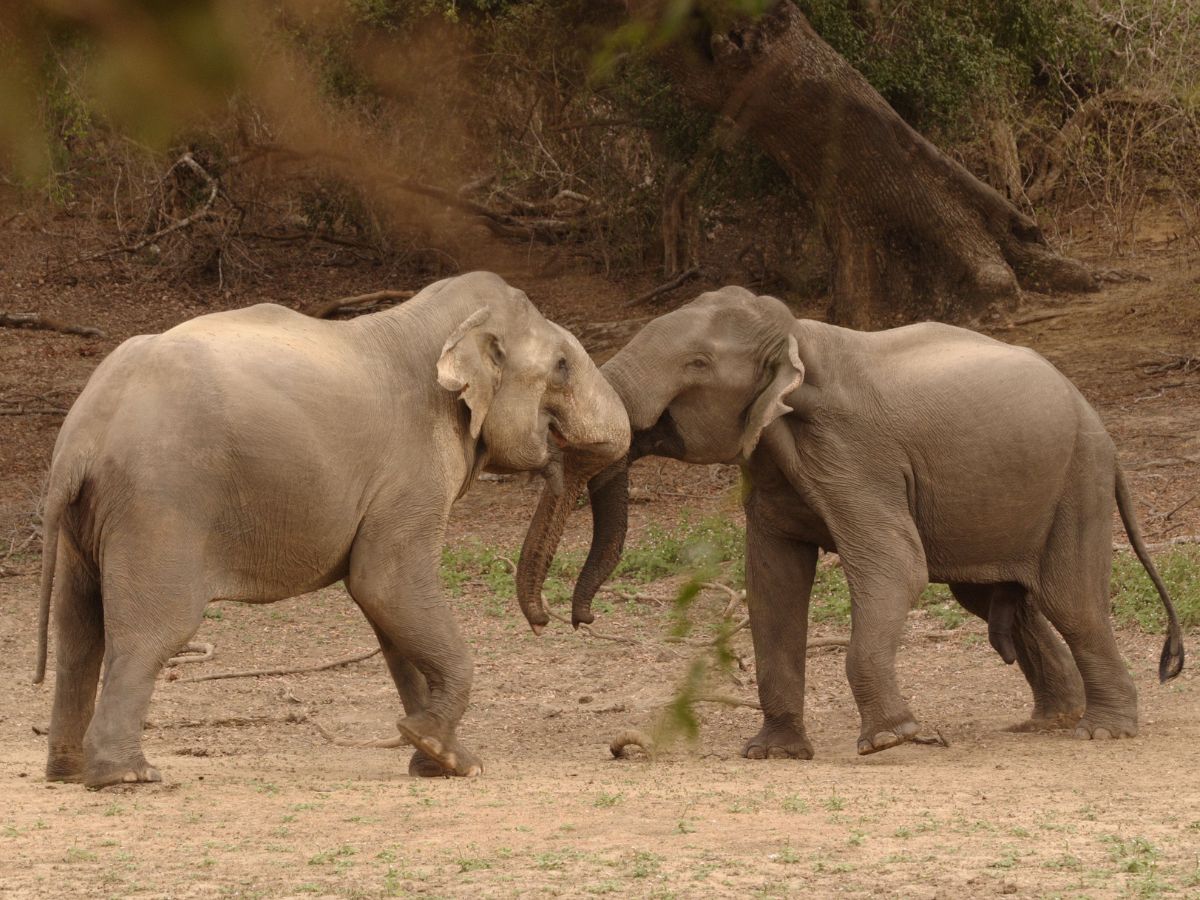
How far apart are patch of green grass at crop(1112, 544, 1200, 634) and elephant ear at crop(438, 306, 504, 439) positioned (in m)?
4.49

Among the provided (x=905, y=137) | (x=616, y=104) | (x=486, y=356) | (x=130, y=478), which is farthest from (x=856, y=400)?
(x=616, y=104)

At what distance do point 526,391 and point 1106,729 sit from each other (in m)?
2.93

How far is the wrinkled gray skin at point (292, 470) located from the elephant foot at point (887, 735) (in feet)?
5.01

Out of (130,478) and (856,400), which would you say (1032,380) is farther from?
(130,478)

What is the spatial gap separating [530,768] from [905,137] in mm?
9725

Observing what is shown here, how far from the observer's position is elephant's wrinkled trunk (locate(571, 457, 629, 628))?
23.5ft

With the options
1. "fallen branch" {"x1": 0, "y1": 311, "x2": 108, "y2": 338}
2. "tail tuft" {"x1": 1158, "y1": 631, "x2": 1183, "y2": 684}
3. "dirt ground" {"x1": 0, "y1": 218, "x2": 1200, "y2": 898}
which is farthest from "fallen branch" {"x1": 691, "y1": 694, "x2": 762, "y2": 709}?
"fallen branch" {"x1": 0, "y1": 311, "x2": 108, "y2": 338}

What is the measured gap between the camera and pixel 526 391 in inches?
258

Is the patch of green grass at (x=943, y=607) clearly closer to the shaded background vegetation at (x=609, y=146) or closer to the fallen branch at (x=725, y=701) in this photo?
the fallen branch at (x=725, y=701)

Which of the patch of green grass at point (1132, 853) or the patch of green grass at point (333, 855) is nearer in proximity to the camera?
the patch of green grass at point (1132, 853)

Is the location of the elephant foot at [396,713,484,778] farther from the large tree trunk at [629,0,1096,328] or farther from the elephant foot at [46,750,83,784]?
the large tree trunk at [629,0,1096,328]

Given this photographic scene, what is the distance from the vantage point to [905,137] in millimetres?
14906

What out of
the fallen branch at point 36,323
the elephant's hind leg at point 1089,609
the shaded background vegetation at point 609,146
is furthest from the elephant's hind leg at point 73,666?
the fallen branch at point 36,323

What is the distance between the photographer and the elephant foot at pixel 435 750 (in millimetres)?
6070
